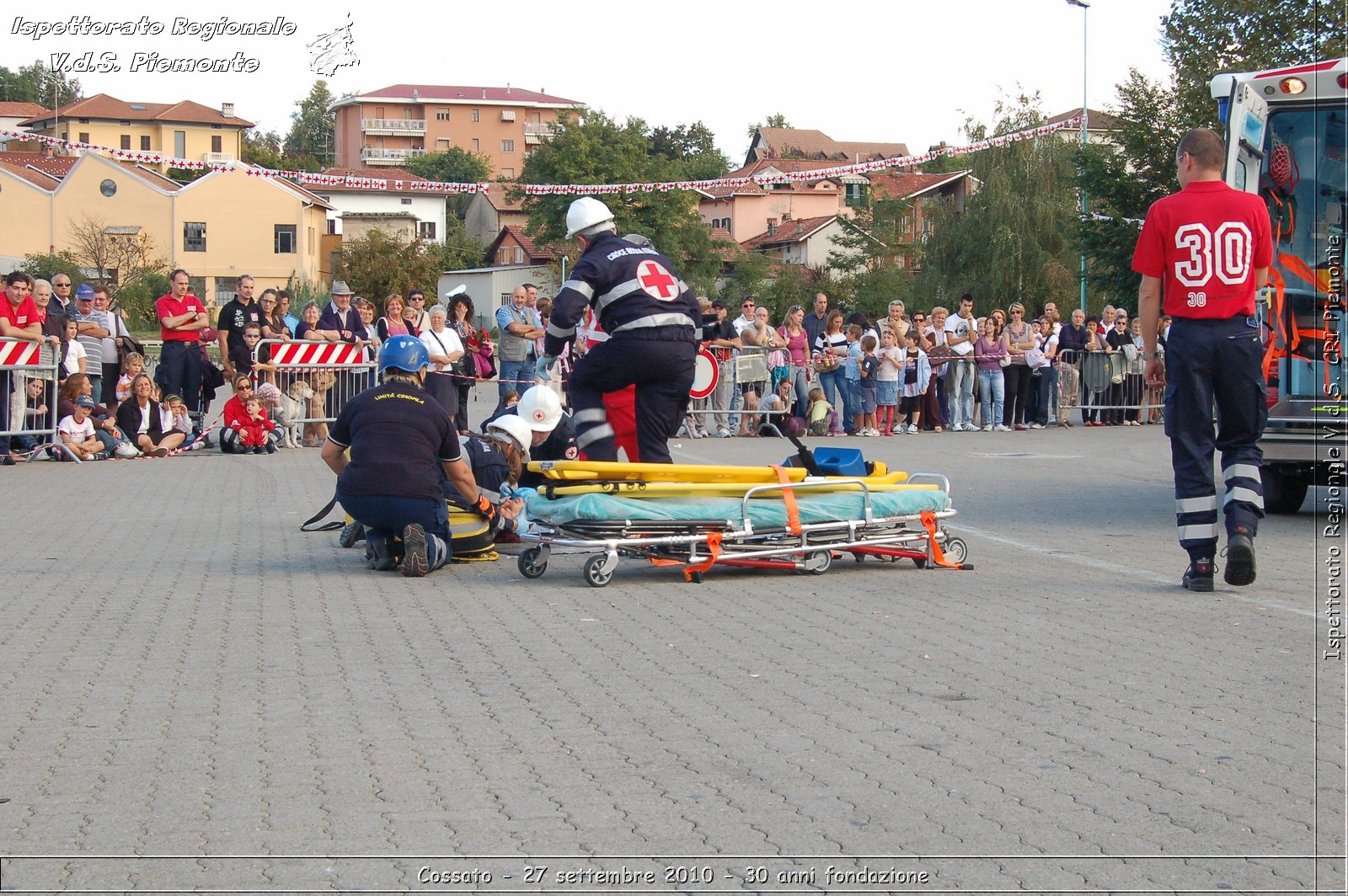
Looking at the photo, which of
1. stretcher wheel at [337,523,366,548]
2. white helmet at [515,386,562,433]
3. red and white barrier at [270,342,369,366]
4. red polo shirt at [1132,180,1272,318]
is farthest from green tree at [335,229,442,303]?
red polo shirt at [1132,180,1272,318]

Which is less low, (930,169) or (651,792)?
(930,169)

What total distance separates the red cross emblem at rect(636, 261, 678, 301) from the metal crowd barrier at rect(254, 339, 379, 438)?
10442mm

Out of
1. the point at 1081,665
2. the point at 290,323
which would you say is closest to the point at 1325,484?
the point at 1081,665

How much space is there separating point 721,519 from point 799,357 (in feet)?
45.2

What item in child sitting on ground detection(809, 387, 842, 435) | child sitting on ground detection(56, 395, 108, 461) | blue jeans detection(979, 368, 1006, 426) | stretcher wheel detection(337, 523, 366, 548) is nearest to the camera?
stretcher wheel detection(337, 523, 366, 548)

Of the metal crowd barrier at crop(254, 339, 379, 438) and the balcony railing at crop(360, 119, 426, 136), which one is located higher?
the balcony railing at crop(360, 119, 426, 136)

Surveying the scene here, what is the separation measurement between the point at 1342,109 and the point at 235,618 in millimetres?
9532

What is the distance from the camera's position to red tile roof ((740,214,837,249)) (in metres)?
91.8

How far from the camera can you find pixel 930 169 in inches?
3706

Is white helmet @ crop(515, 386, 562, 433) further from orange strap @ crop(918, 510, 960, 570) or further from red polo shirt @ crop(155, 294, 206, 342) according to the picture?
red polo shirt @ crop(155, 294, 206, 342)

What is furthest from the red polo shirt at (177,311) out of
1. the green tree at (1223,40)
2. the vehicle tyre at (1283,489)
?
the green tree at (1223,40)

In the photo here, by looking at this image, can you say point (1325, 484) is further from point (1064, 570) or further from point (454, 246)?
point (454, 246)

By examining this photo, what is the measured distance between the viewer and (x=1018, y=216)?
198 ft

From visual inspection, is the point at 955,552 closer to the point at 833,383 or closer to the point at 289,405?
the point at 289,405
